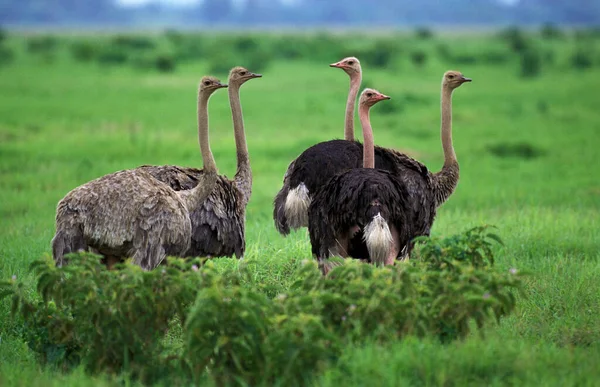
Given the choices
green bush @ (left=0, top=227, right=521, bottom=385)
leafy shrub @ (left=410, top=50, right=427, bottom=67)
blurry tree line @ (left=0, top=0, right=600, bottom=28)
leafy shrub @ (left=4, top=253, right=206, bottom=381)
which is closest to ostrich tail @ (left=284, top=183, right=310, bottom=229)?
green bush @ (left=0, top=227, right=521, bottom=385)

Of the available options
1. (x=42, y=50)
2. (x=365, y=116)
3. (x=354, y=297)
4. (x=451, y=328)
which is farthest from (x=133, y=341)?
(x=42, y=50)

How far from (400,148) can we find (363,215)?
29.5 feet

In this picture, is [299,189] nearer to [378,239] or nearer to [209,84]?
[209,84]

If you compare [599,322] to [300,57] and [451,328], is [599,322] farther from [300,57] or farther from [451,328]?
[300,57]

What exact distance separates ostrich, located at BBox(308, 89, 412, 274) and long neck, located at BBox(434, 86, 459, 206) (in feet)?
4.53

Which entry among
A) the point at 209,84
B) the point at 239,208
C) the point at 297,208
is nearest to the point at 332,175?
the point at 297,208

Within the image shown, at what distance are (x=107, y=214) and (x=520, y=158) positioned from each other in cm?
979

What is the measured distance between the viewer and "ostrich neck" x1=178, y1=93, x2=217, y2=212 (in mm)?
6996

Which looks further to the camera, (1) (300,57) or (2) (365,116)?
(1) (300,57)

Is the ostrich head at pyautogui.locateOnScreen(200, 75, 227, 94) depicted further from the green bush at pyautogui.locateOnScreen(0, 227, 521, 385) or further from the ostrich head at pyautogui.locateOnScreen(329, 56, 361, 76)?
the green bush at pyautogui.locateOnScreen(0, 227, 521, 385)

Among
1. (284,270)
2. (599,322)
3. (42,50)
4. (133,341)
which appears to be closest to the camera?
(133,341)

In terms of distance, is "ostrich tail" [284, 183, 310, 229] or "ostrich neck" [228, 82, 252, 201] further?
"ostrich neck" [228, 82, 252, 201]

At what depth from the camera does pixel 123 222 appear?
630 cm

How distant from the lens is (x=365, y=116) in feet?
25.7
